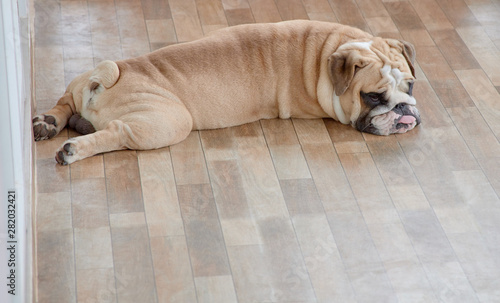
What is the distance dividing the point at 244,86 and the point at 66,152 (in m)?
0.70

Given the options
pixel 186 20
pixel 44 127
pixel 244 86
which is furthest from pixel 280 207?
pixel 186 20

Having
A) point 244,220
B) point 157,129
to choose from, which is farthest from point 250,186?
point 157,129

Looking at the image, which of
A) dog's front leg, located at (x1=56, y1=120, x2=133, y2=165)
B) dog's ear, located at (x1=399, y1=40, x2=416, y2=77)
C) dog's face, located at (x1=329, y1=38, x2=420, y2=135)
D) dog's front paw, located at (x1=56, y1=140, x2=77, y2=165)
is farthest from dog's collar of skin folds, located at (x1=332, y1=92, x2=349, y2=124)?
dog's front paw, located at (x1=56, y1=140, x2=77, y2=165)

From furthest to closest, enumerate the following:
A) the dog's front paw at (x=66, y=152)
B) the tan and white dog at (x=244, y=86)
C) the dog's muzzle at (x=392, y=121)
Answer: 1. the dog's muzzle at (x=392, y=121)
2. the tan and white dog at (x=244, y=86)
3. the dog's front paw at (x=66, y=152)

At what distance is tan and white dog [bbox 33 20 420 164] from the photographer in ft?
9.00

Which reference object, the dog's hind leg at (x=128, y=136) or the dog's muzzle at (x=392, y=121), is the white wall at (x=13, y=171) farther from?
the dog's muzzle at (x=392, y=121)

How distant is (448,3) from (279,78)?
4.73 feet

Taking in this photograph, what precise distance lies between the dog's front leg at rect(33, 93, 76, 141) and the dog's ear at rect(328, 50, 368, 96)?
98 cm

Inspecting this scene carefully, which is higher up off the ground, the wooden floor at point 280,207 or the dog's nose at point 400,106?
the dog's nose at point 400,106

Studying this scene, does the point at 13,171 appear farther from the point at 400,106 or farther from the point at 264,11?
the point at 264,11

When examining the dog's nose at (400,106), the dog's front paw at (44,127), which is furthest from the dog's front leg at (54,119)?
the dog's nose at (400,106)

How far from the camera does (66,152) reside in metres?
2.63

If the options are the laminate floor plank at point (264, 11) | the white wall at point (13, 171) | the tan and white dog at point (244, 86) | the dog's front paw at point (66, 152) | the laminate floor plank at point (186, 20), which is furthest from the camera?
the laminate floor plank at point (264, 11)

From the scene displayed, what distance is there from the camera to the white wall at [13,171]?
1.83m
